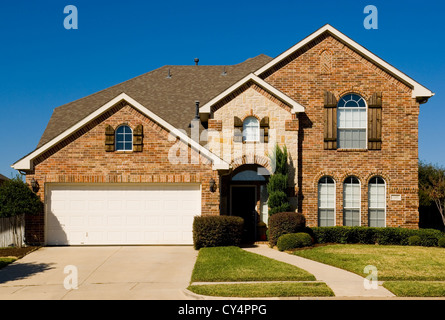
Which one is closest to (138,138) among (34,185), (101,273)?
(34,185)

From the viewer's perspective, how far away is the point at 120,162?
1806 cm

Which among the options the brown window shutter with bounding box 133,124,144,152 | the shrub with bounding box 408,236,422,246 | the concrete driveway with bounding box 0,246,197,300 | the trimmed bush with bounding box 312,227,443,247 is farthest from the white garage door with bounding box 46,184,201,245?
the shrub with bounding box 408,236,422,246

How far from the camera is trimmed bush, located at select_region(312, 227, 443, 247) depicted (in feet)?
63.1

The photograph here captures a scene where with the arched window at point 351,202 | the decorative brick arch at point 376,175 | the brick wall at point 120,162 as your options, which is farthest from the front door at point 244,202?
the decorative brick arch at point 376,175

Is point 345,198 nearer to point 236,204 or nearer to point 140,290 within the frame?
point 236,204

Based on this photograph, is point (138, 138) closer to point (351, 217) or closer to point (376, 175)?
point (351, 217)

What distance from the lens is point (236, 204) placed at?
20719mm

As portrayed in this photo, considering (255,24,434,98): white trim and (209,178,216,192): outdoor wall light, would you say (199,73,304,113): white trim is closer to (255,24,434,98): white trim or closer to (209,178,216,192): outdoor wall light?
(255,24,434,98): white trim

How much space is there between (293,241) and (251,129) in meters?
5.25

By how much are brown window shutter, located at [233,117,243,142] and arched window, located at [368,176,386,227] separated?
6066mm

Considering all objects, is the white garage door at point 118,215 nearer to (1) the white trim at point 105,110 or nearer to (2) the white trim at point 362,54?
(1) the white trim at point 105,110

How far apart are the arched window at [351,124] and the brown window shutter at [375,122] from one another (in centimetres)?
27

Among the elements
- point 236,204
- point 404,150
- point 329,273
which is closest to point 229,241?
point 236,204
